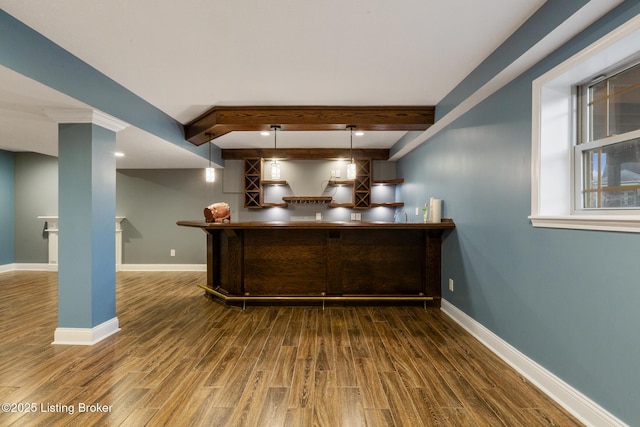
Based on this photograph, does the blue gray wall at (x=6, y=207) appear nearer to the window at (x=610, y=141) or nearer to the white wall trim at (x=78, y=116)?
the white wall trim at (x=78, y=116)

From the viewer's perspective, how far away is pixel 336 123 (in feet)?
11.8

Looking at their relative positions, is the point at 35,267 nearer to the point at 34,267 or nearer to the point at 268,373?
the point at 34,267

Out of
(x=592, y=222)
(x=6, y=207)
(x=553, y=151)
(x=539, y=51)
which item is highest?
(x=539, y=51)

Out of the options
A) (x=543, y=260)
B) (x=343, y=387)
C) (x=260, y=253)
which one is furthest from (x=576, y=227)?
(x=260, y=253)

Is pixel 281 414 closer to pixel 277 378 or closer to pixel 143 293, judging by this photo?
pixel 277 378

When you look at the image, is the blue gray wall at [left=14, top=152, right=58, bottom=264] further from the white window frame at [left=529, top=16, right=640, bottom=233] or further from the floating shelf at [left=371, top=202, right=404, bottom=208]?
the white window frame at [left=529, top=16, right=640, bottom=233]

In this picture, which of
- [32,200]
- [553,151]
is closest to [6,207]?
[32,200]

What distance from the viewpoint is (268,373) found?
2.20 metres

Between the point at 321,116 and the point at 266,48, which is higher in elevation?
the point at 266,48

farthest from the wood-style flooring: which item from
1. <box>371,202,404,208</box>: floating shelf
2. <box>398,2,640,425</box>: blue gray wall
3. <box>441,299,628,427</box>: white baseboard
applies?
<box>371,202,404,208</box>: floating shelf

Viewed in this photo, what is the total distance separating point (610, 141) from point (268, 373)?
2777mm

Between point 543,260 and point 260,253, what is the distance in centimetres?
293

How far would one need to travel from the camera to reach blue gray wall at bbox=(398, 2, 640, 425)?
1521 millimetres

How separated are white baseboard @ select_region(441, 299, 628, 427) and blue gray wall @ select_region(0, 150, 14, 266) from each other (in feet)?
27.4
